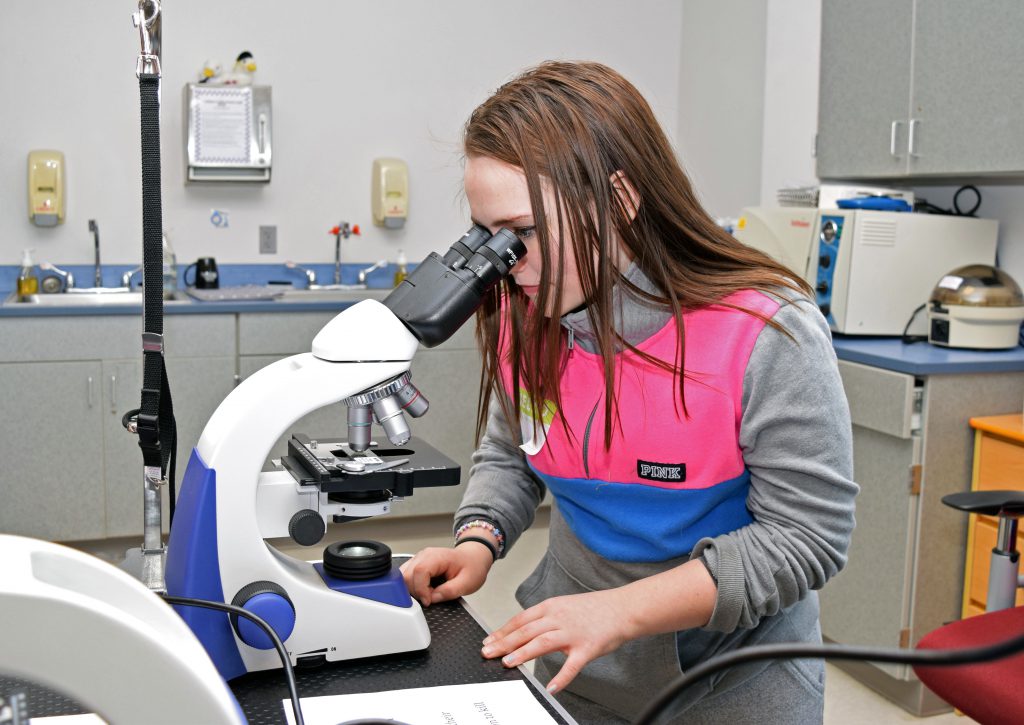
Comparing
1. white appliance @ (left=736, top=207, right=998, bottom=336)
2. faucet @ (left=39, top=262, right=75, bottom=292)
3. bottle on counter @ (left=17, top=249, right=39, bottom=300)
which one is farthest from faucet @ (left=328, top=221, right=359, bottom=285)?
white appliance @ (left=736, top=207, right=998, bottom=336)

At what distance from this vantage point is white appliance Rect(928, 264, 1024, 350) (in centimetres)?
266

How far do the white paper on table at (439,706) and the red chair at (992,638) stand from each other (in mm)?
828

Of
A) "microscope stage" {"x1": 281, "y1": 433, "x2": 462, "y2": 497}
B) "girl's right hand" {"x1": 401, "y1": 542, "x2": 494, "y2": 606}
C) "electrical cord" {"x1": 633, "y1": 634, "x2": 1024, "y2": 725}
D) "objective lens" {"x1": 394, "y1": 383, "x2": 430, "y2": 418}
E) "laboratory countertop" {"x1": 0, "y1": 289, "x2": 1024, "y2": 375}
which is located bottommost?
"girl's right hand" {"x1": 401, "y1": 542, "x2": 494, "y2": 606}

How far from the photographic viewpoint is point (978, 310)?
2646 mm

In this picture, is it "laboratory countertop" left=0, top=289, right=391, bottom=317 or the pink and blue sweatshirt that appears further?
"laboratory countertop" left=0, top=289, right=391, bottom=317

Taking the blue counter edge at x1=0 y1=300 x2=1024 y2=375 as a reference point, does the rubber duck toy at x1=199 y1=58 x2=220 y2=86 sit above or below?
above

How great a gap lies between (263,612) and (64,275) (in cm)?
327

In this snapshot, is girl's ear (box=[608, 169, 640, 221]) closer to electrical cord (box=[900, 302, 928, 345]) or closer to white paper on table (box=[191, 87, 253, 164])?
electrical cord (box=[900, 302, 928, 345])

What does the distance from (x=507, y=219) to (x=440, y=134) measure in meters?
3.33

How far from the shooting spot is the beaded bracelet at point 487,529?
1244mm

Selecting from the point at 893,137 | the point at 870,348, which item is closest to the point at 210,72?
the point at 893,137

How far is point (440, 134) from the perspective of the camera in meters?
4.27

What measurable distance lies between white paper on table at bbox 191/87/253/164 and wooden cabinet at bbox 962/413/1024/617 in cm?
281

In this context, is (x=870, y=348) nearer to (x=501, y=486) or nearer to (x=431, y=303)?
(x=501, y=486)
